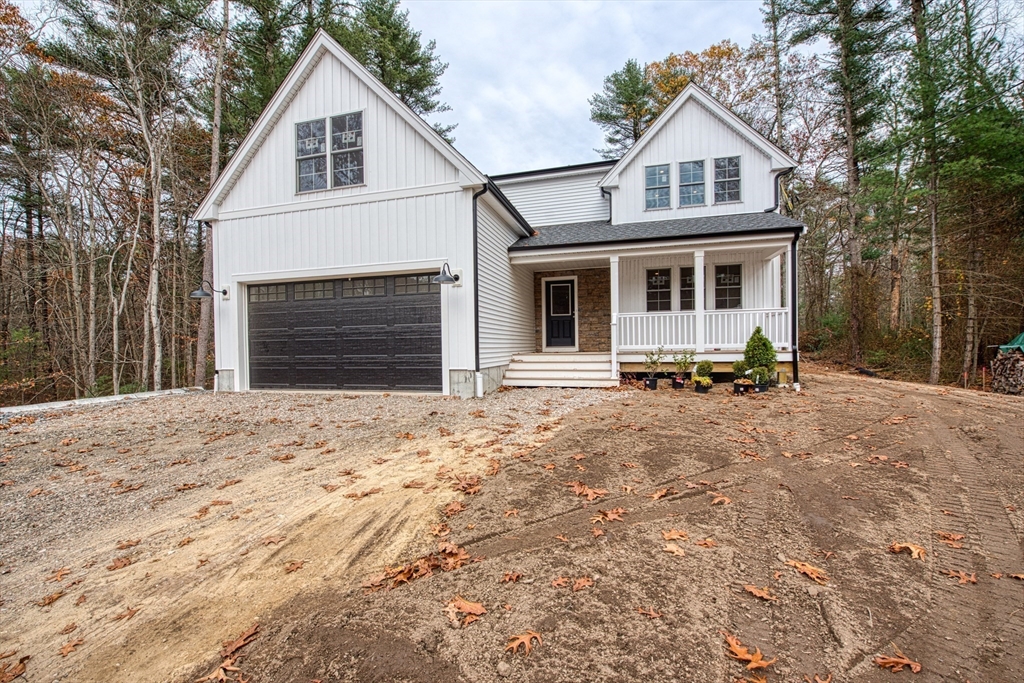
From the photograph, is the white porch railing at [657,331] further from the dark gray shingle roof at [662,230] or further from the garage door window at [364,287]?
the garage door window at [364,287]

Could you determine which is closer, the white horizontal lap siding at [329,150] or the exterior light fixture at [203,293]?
the white horizontal lap siding at [329,150]

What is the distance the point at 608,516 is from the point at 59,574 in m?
3.78

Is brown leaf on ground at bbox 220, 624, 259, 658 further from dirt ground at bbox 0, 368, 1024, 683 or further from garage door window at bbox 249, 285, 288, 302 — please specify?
Answer: garage door window at bbox 249, 285, 288, 302

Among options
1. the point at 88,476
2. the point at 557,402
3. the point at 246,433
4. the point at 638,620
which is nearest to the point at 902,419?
the point at 557,402

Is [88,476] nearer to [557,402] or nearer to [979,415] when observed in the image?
[557,402]

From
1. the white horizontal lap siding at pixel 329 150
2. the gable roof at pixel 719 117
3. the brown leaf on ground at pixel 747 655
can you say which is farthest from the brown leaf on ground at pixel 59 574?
the gable roof at pixel 719 117

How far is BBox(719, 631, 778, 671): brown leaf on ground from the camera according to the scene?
6.13 feet

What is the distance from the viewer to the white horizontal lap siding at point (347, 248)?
8.88m

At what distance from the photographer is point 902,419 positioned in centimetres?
623

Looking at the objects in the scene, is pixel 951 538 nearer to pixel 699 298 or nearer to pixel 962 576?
pixel 962 576

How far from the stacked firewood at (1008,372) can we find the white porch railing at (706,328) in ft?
13.1

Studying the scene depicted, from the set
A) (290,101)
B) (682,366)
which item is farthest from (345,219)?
(682,366)

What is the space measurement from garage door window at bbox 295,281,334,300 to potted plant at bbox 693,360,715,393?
27.5 ft

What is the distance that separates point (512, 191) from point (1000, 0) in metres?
12.1
